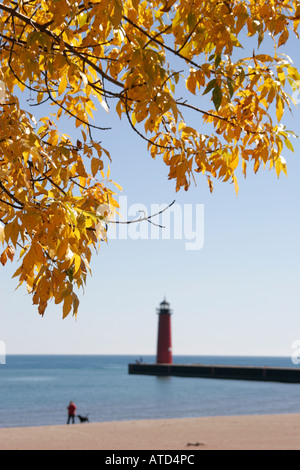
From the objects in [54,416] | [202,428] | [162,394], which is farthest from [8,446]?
[162,394]

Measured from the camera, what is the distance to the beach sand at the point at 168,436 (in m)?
21.7

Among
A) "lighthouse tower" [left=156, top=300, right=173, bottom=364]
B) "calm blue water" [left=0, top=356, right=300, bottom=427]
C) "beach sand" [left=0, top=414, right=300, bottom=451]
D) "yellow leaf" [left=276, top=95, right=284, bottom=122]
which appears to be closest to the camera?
"yellow leaf" [left=276, top=95, right=284, bottom=122]

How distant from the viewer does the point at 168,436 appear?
2553 cm

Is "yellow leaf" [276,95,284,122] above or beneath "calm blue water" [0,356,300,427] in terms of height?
above

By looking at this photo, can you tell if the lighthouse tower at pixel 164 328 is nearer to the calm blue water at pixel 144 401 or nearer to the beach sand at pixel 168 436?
the calm blue water at pixel 144 401

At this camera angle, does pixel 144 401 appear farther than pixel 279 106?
Yes

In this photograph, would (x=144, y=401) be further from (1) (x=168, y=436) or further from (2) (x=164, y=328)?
(1) (x=168, y=436)

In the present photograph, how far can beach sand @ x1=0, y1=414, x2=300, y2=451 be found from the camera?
2167 cm

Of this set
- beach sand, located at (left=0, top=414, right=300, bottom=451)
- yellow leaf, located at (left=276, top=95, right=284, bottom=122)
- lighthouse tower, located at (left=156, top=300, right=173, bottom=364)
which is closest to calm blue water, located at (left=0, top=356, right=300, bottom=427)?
lighthouse tower, located at (left=156, top=300, right=173, bottom=364)

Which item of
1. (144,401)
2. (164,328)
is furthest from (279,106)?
(164,328)

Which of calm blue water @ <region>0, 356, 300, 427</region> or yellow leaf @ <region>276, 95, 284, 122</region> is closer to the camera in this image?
yellow leaf @ <region>276, 95, 284, 122</region>

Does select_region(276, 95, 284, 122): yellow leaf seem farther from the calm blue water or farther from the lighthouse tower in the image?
the lighthouse tower

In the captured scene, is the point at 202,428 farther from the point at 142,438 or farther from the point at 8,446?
the point at 8,446

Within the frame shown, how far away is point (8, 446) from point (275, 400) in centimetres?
4274
